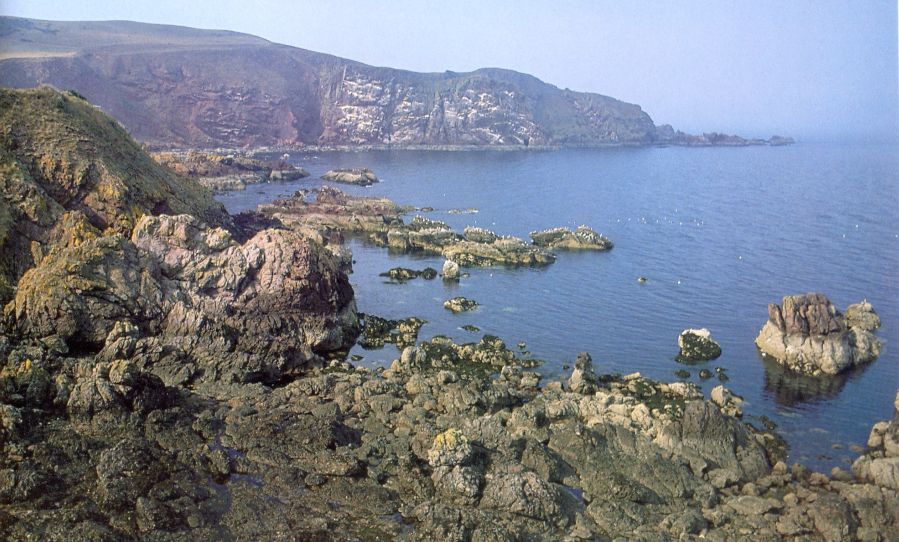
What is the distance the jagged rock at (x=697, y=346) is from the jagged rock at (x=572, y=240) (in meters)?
27.0

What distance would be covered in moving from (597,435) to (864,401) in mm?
14800

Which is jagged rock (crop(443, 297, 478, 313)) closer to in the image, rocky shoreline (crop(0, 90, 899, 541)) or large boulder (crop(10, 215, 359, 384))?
rocky shoreline (crop(0, 90, 899, 541))

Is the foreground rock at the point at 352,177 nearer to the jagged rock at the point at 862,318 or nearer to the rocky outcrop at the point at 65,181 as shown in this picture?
the rocky outcrop at the point at 65,181

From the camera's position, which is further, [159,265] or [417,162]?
[417,162]

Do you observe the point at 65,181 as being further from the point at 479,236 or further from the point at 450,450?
the point at 479,236

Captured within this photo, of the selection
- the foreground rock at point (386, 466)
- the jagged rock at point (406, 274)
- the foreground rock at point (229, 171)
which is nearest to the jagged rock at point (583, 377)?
the foreground rock at point (386, 466)

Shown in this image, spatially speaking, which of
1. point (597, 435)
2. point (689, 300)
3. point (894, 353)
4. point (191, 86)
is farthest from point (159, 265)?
point (191, 86)

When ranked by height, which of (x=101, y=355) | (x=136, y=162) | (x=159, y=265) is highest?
(x=136, y=162)

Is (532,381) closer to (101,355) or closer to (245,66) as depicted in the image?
(101,355)

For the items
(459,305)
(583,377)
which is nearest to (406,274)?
(459,305)

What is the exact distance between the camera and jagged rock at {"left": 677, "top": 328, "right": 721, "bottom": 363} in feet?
120

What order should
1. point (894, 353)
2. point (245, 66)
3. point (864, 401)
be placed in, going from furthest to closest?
point (245, 66)
point (894, 353)
point (864, 401)

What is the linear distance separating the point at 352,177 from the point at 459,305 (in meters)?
68.6

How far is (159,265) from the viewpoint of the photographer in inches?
1395
